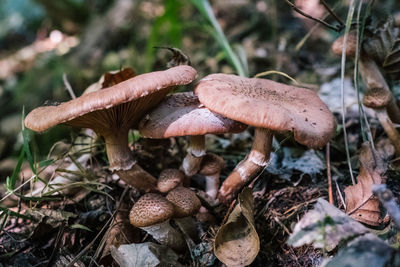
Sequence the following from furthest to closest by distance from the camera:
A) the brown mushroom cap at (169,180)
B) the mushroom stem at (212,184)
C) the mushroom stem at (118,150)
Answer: the mushroom stem at (212,184) → the mushroom stem at (118,150) → the brown mushroom cap at (169,180)

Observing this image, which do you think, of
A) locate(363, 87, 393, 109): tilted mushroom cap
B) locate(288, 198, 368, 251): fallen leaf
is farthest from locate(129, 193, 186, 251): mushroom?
locate(363, 87, 393, 109): tilted mushroom cap

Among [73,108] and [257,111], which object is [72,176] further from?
[257,111]

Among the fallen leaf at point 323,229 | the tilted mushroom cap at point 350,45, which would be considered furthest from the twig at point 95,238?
the tilted mushroom cap at point 350,45

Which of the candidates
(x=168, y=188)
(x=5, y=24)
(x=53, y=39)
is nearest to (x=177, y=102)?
(x=168, y=188)

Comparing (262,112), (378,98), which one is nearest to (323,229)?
(262,112)

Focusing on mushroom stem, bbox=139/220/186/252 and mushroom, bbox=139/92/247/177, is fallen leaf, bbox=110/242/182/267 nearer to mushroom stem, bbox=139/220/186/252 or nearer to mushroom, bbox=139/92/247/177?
mushroom stem, bbox=139/220/186/252

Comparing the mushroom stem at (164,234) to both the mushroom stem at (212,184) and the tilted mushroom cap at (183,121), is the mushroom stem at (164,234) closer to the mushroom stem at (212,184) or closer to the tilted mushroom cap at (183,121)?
the mushroom stem at (212,184)
